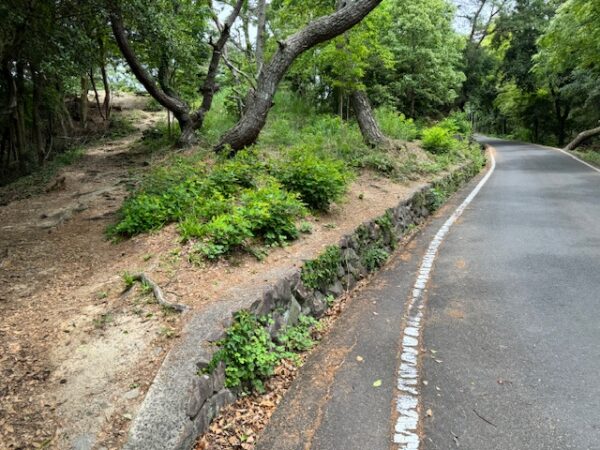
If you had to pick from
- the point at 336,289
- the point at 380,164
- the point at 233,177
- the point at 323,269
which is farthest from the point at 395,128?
the point at 323,269

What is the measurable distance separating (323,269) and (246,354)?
2.04m

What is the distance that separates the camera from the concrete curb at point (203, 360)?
275cm

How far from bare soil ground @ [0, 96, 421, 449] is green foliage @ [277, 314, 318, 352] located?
2.16 ft

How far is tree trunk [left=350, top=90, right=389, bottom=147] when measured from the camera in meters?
12.9

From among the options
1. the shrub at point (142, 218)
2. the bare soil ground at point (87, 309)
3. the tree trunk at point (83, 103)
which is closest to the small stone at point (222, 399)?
the bare soil ground at point (87, 309)

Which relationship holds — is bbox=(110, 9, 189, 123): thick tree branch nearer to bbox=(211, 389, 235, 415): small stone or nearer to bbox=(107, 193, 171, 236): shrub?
bbox=(107, 193, 171, 236): shrub

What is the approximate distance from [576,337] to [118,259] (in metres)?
5.36

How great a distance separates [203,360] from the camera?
3264mm

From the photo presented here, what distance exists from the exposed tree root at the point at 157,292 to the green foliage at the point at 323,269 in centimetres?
159

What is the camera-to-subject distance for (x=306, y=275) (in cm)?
508

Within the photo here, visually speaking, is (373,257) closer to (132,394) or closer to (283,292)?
(283,292)

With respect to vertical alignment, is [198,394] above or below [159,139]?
below

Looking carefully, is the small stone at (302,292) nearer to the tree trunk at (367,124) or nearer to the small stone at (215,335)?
the small stone at (215,335)

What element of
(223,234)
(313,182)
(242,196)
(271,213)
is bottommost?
(223,234)
